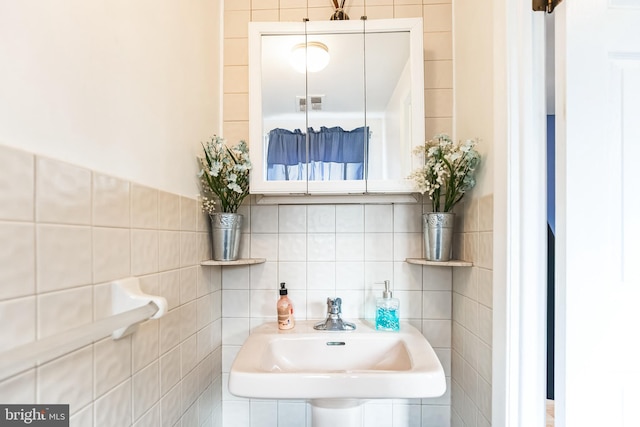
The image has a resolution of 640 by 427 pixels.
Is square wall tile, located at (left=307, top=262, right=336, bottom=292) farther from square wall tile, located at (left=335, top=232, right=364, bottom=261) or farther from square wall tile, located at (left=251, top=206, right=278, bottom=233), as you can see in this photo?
square wall tile, located at (left=251, top=206, right=278, bottom=233)

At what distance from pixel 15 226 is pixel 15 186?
0.20 feet

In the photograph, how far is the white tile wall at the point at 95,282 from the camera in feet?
1.72

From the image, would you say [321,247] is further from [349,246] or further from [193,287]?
[193,287]

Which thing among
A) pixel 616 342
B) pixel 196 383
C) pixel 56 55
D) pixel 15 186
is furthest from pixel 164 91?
pixel 616 342

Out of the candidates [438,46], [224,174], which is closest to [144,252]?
[224,174]

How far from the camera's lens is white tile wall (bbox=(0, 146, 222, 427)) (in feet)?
1.72

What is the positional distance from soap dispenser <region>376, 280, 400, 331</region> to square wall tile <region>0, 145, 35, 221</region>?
1.08m

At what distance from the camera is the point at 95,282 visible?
26.8 inches

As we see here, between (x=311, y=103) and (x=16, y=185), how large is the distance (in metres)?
0.99

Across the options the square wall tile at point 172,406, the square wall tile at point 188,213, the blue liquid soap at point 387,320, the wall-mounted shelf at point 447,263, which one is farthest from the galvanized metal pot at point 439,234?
the square wall tile at point 172,406

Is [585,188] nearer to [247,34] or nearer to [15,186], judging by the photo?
[15,186]

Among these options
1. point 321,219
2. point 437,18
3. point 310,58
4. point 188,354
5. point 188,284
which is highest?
point 437,18

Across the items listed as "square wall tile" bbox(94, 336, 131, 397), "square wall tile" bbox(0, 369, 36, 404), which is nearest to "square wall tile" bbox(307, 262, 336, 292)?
"square wall tile" bbox(94, 336, 131, 397)

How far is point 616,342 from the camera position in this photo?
85 centimetres
